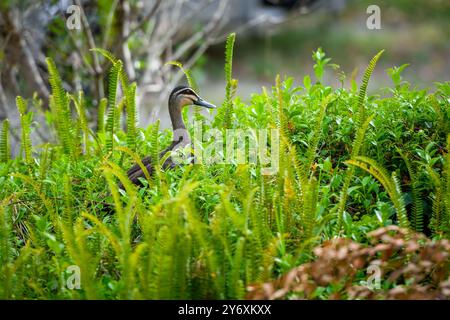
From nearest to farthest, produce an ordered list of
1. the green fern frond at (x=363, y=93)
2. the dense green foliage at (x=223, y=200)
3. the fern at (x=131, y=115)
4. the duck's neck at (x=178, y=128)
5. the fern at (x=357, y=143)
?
the dense green foliage at (x=223, y=200)
the fern at (x=357, y=143)
the green fern frond at (x=363, y=93)
the fern at (x=131, y=115)
the duck's neck at (x=178, y=128)

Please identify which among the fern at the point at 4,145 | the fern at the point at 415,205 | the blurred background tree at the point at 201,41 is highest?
the blurred background tree at the point at 201,41

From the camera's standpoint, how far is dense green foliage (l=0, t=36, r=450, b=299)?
2957 millimetres

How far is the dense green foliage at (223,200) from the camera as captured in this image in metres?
2.96

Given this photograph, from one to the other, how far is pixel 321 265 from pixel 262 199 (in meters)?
A: 0.65

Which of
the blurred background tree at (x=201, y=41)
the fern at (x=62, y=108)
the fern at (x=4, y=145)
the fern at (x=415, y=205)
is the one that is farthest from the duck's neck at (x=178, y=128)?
the blurred background tree at (x=201, y=41)

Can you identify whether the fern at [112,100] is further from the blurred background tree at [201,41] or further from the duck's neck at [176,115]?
the blurred background tree at [201,41]

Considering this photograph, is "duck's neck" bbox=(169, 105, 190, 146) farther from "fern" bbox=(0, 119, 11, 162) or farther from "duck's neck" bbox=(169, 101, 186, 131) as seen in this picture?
"fern" bbox=(0, 119, 11, 162)

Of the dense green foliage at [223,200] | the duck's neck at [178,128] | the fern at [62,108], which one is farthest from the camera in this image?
the duck's neck at [178,128]

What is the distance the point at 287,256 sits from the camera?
302 cm

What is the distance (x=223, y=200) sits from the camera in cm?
302

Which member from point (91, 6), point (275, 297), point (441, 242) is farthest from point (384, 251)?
point (91, 6)

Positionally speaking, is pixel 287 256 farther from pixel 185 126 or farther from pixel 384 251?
pixel 185 126

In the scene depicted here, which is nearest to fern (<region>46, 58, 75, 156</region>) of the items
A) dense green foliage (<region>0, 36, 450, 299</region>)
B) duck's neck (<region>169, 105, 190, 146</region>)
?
dense green foliage (<region>0, 36, 450, 299</region>)

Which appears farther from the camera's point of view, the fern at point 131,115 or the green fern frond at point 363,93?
the fern at point 131,115
